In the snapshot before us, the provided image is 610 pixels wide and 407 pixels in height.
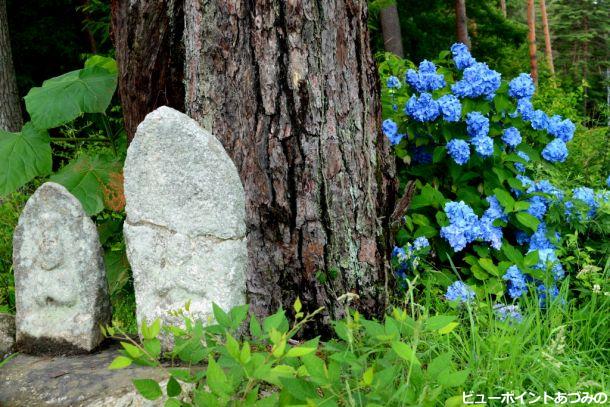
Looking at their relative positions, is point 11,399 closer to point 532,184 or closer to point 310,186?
Answer: point 310,186

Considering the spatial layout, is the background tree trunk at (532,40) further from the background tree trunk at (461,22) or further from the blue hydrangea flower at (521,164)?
the blue hydrangea flower at (521,164)

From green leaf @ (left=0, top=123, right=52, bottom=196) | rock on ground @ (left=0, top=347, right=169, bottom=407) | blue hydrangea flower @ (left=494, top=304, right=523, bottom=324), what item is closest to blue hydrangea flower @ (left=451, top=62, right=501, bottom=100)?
blue hydrangea flower @ (left=494, top=304, right=523, bottom=324)

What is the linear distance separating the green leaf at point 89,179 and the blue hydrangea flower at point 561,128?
2298mm

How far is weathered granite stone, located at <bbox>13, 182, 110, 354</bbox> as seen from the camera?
2.27m

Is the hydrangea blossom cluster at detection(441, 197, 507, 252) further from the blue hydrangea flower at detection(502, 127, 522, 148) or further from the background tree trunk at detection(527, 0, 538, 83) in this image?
the background tree trunk at detection(527, 0, 538, 83)

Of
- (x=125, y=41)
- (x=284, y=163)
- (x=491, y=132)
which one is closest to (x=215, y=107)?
(x=284, y=163)

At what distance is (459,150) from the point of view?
9.96 feet

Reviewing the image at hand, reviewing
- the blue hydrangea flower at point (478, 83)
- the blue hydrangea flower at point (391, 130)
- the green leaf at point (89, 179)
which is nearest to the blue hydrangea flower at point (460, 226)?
the blue hydrangea flower at point (391, 130)

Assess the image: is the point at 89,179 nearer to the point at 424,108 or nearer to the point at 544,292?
the point at 424,108

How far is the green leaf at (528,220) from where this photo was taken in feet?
9.89

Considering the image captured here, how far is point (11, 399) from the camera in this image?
83.9 inches

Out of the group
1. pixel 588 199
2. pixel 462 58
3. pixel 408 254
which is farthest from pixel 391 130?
pixel 588 199

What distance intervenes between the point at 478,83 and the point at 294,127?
119cm

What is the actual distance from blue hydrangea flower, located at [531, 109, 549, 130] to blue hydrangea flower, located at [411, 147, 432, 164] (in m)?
0.60
